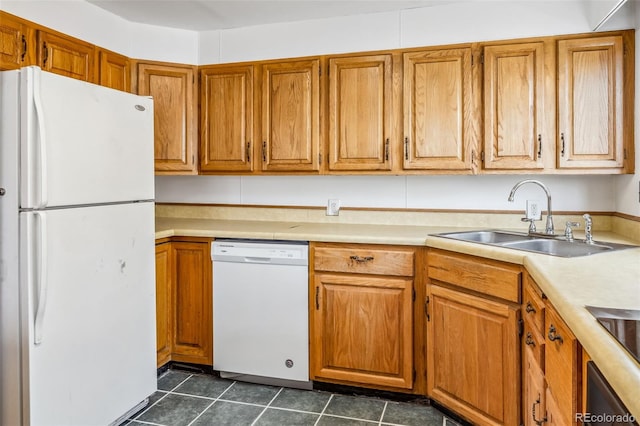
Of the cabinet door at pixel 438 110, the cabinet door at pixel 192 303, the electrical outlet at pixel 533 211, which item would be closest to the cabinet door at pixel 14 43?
the cabinet door at pixel 192 303

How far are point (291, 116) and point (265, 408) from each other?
1770 millimetres

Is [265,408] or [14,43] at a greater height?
[14,43]

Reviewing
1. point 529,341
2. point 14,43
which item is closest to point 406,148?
point 529,341

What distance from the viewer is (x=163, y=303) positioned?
2703mm

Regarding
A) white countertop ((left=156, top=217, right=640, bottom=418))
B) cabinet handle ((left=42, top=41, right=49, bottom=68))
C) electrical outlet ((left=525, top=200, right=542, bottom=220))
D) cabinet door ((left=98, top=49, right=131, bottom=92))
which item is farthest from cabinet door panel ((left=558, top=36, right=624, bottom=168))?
cabinet handle ((left=42, top=41, right=49, bottom=68))

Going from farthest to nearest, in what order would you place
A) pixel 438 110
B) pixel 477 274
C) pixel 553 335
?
1. pixel 438 110
2. pixel 477 274
3. pixel 553 335

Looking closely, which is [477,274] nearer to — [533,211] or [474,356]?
[474,356]

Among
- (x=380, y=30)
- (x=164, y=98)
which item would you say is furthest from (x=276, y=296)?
(x=380, y=30)

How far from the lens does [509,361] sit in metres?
1.89

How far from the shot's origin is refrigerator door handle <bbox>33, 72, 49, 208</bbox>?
167cm

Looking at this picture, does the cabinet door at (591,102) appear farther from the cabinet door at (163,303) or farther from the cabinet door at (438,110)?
the cabinet door at (163,303)

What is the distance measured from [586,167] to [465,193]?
69cm

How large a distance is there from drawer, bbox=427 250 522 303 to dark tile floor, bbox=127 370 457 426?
75 centimetres

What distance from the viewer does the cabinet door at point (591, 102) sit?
229cm
